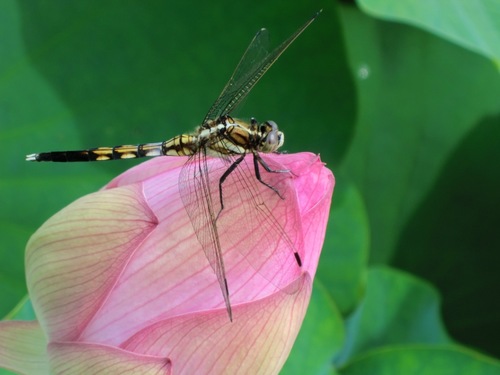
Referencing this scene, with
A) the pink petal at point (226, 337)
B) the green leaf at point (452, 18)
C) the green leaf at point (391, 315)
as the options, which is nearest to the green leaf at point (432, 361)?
the green leaf at point (391, 315)

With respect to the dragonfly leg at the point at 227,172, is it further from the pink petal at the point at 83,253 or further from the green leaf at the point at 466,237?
the green leaf at the point at 466,237

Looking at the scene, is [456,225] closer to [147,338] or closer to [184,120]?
[184,120]

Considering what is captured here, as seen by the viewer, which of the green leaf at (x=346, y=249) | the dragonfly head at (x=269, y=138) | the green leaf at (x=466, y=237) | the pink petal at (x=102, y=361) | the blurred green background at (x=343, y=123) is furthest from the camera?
the green leaf at (x=466, y=237)

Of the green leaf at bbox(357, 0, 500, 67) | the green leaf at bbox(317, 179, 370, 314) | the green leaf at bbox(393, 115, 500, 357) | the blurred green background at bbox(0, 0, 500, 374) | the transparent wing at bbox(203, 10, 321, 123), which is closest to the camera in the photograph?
the transparent wing at bbox(203, 10, 321, 123)

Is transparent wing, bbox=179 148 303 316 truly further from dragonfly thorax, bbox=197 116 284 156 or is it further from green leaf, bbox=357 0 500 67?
green leaf, bbox=357 0 500 67

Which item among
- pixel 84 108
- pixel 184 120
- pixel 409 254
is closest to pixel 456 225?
pixel 409 254

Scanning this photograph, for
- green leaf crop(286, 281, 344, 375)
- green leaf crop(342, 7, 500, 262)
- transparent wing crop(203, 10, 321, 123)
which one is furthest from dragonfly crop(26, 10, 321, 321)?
green leaf crop(342, 7, 500, 262)
